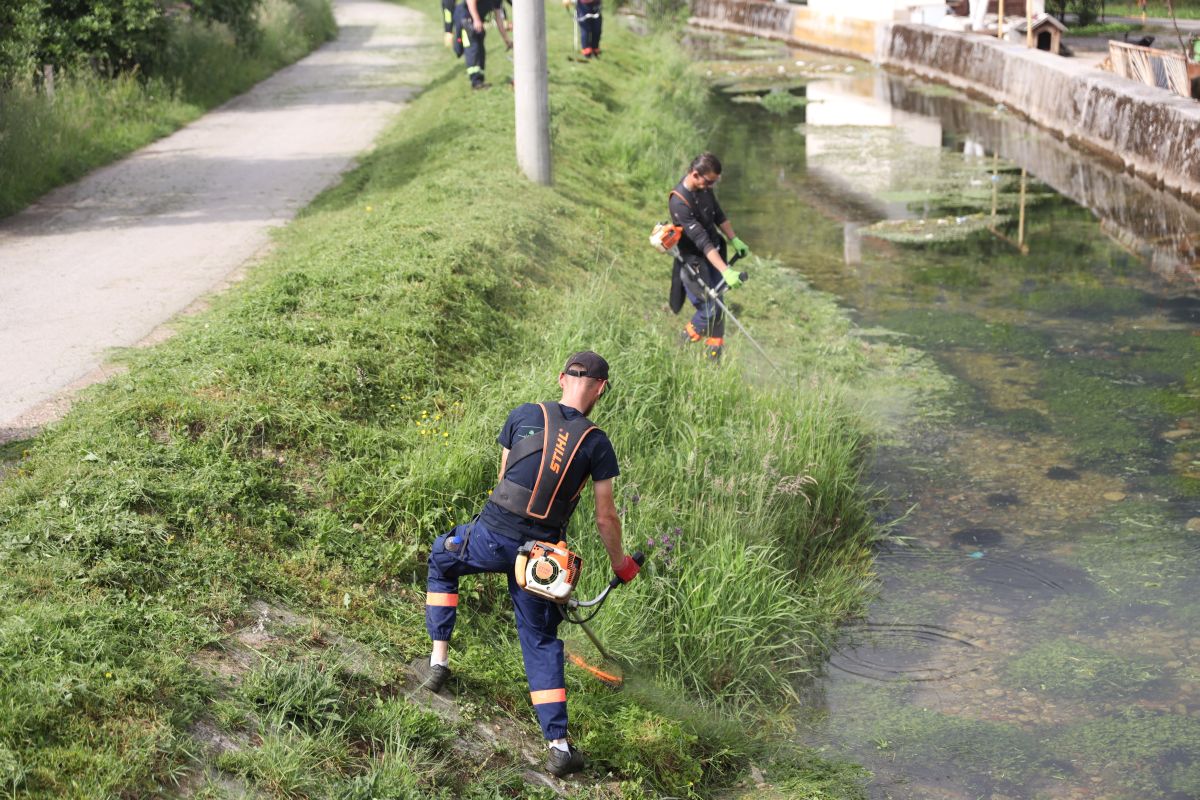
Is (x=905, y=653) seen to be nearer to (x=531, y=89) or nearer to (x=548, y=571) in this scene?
(x=548, y=571)

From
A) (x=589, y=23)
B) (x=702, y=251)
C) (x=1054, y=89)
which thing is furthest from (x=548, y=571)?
(x=589, y=23)

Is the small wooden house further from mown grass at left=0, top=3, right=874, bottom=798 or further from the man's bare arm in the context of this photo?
the man's bare arm

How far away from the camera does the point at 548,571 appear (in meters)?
5.04

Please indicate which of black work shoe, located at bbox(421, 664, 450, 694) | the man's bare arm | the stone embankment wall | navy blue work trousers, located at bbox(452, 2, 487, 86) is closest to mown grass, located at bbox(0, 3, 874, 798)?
black work shoe, located at bbox(421, 664, 450, 694)

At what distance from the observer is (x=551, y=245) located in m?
11.4

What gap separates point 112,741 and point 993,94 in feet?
76.4

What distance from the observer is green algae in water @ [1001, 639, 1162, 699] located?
247 inches

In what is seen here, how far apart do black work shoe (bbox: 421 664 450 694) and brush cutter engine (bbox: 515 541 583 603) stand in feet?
1.87

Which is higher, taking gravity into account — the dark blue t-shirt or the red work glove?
the dark blue t-shirt

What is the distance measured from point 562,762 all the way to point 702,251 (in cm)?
537

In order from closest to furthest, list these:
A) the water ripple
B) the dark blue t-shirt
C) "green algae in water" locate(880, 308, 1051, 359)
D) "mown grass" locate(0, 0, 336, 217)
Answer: the dark blue t-shirt
the water ripple
"green algae in water" locate(880, 308, 1051, 359)
"mown grass" locate(0, 0, 336, 217)

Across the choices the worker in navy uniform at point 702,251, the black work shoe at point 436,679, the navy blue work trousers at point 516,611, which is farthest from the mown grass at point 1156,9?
the black work shoe at point 436,679

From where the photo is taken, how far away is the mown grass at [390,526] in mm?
4621

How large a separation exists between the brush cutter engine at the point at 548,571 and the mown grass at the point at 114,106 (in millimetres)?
9081
